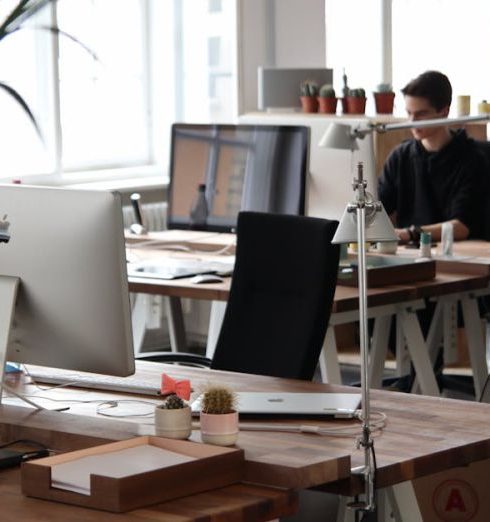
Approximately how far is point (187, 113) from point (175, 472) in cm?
561

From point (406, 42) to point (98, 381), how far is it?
20.5 feet

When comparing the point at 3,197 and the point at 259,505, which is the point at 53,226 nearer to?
the point at 3,197

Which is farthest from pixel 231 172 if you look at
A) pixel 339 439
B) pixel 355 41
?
pixel 355 41

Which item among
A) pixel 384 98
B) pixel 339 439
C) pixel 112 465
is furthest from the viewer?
pixel 384 98

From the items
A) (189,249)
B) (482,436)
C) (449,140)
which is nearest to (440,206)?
(449,140)

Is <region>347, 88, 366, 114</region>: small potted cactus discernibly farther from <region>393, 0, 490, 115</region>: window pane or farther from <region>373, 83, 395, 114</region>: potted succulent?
<region>393, 0, 490, 115</region>: window pane

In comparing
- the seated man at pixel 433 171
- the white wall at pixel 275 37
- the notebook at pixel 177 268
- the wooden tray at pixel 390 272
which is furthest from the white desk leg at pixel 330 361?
the white wall at pixel 275 37

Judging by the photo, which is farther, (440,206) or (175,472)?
(440,206)

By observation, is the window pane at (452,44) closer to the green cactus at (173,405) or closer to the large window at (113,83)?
the large window at (113,83)

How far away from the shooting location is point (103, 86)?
722 centimetres

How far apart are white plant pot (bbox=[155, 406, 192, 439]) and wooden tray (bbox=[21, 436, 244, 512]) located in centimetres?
8

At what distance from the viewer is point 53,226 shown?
2527mm

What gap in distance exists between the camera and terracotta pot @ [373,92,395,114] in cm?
681

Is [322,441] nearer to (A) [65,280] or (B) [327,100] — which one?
(A) [65,280]
